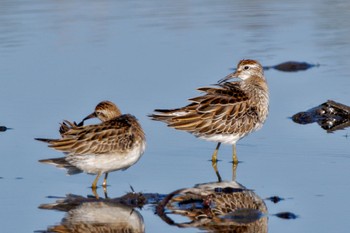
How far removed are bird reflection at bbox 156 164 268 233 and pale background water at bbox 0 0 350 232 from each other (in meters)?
0.17

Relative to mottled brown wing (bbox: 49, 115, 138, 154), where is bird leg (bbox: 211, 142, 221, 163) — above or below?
below

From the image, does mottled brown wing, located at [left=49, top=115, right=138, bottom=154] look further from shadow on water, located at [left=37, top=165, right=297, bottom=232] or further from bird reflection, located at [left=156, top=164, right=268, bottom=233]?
bird reflection, located at [left=156, top=164, right=268, bottom=233]

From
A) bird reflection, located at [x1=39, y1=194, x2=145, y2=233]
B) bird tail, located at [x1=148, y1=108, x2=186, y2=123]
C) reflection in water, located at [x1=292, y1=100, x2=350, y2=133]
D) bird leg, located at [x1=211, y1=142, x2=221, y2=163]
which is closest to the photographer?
bird reflection, located at [x1=39, y1=194, x2=145, y2=233]

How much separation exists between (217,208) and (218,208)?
0.04ft

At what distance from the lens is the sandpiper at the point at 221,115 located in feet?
45.1

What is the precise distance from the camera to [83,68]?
1878cm

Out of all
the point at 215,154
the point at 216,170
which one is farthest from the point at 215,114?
the point at 216,170

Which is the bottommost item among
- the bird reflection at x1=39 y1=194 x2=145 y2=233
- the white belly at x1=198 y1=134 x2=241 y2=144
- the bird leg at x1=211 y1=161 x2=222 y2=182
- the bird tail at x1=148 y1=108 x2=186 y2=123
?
the bird reflection at x1=39 y1=194 x2=145 y2=233

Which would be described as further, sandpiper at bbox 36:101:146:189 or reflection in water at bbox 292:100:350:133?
reflection in water at bbox 292:100:350:133

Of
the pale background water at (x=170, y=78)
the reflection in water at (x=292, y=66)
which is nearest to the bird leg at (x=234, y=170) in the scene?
the pale background water at (x=170, y=78)

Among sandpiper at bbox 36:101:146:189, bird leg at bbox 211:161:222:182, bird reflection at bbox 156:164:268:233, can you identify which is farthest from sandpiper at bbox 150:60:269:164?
bird reflection at bbox 156:164:268:233

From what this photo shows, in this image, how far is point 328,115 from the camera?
15.3m

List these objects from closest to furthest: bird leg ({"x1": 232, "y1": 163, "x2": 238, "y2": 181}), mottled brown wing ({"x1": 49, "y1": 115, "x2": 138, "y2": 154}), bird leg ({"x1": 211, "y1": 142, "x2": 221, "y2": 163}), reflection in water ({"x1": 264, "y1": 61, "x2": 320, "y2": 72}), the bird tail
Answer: mottled brown wing ({"x1": 49, "y1": 115, "x2": 138, "y2": 154}) < bird leg ({"x1": 232, "y1": 163, "x2": 238, "y2": 181}) < bird leg ({"x1": 211, "y1": 142, "x2": 221, "y2": 163}) < the bird tail < reflection in water ({"x1": 264, "y1": 61, "x2": 320, "y2": 72})

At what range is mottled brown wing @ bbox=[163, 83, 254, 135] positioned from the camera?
1374cm
